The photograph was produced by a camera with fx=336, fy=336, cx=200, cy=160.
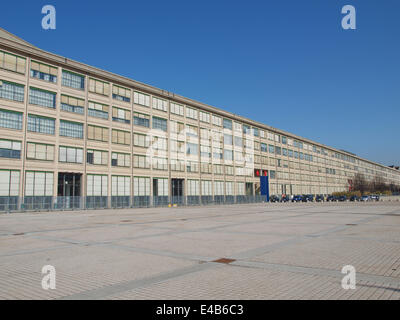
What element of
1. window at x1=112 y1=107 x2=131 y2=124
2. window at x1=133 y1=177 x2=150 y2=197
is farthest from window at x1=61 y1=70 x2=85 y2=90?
window at x1=133 y1=177 x2=150 y2=197

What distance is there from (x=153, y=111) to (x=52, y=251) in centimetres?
4718

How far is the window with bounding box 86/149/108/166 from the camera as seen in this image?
1802 inches

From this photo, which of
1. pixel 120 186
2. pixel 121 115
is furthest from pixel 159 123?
pixel 120 186

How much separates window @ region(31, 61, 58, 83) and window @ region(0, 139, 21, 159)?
892cm

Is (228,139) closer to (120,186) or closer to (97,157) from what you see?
(120,186)

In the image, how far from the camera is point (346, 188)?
437 feet

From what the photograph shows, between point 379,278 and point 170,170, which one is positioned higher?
point 170,170

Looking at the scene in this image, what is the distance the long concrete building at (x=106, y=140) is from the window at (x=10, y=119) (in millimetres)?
101

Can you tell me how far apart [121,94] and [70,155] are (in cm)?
1323

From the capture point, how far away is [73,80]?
4541 centimetres

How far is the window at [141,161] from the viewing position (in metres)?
52.0

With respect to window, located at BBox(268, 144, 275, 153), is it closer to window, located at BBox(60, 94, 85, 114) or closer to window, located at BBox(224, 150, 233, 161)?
window, located at BBox(224, 150, 233, 161)
